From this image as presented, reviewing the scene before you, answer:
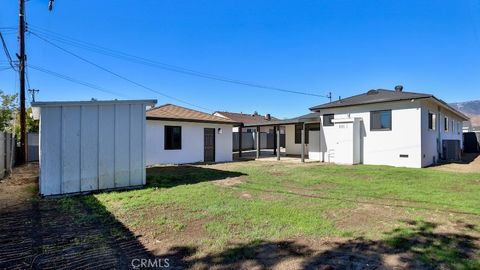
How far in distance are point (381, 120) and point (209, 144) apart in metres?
8.96

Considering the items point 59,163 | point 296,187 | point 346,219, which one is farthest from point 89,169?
point 346,219

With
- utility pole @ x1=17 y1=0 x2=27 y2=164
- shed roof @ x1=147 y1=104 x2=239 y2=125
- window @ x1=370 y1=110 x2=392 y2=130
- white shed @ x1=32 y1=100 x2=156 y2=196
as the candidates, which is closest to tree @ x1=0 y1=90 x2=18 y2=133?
utility pole @ x1=17 y1=0 x2=27 y2=164

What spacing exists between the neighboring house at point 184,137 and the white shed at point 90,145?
5.33 meters

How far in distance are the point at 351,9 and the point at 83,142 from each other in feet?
36.6

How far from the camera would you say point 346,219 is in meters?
4.97

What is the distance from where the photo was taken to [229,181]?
9.09 m

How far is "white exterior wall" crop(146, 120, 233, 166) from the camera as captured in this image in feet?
44.9

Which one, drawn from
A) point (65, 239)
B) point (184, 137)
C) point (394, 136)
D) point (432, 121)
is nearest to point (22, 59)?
point (184, 137)

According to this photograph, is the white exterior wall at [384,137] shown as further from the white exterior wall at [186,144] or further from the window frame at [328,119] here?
the white exterior wall at [186,144]

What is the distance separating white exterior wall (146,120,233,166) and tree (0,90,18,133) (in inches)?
748

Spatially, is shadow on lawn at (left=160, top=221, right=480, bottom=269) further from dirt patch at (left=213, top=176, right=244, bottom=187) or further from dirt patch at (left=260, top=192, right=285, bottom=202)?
dirt patch at (left=213, top=176, right=244, bottom=187)

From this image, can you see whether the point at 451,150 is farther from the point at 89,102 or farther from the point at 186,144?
the point at 89,102

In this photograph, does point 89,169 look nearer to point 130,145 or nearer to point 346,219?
point 130,145

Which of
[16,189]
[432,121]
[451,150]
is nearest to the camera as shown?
[16,189]
